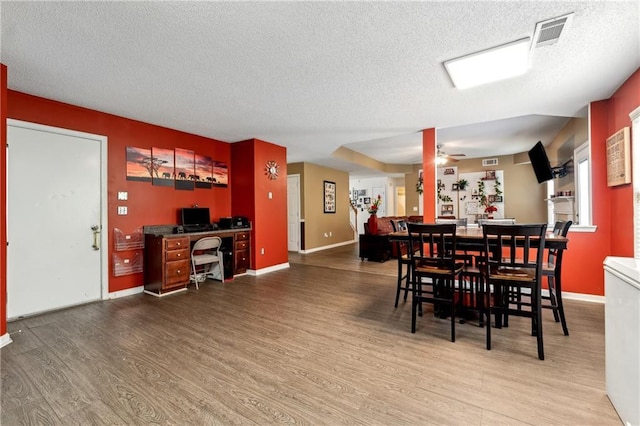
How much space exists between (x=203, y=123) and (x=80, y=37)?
214 centimetres

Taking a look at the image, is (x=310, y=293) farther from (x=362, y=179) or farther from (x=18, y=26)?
(x=362, y=179)

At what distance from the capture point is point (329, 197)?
348 inches

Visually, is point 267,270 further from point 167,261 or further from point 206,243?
point 167,261

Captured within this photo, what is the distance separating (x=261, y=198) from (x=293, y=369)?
368 cm

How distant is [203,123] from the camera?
14.1 ft

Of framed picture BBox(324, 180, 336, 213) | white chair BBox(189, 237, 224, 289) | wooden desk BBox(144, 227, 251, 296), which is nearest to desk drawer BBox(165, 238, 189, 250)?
wooden desk BBox(144, 227, 251, 296)

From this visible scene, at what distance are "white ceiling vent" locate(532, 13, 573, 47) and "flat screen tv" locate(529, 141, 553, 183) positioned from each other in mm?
3409

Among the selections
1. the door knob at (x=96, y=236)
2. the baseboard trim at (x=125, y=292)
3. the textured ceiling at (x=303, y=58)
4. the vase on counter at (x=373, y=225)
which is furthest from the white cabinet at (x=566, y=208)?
the door knob at (x=96, y=236)

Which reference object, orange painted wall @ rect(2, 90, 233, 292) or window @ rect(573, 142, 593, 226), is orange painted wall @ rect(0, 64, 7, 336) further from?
window @ rect(573, 142, 593, 226)

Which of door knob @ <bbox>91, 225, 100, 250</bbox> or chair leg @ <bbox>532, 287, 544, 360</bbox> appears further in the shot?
door knob @ <bbox>91, 225, 100, 250</bbox>

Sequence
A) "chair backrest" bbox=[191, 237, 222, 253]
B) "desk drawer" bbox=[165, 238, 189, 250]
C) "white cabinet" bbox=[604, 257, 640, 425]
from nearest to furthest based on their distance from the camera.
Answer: "white cabinet" bbox=[604, 257, 640, 425], "desk drawer" bbox=[165, 238, 189, 250], "chair backrest" bbox=[191, 237, 222, 253]

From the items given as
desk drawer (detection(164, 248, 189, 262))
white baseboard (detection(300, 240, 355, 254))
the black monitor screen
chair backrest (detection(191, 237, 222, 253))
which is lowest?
white baseboard (detection(300, 240, 355, 254))

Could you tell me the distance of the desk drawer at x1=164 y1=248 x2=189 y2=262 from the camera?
3949 mm

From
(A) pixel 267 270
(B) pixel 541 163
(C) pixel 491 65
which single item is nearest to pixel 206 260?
(A) pixel 267 270
